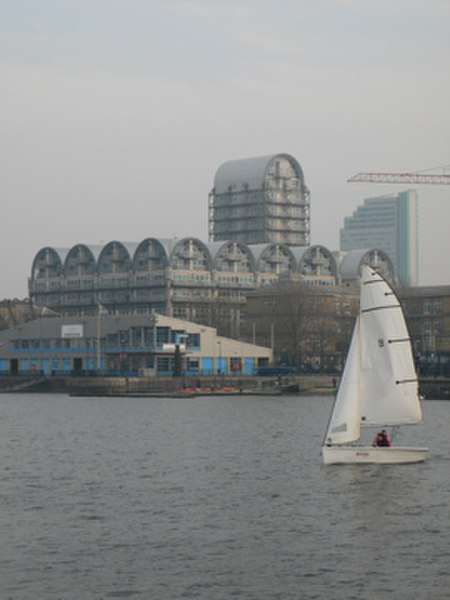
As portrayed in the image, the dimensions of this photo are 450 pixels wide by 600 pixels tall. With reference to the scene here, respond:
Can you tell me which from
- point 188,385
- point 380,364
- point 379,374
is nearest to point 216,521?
point 379,374

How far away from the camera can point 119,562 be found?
153ft

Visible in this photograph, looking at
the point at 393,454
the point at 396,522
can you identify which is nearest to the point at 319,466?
the point at 393,454

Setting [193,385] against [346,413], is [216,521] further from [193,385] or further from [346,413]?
[193,385]

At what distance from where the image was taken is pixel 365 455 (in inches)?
2758

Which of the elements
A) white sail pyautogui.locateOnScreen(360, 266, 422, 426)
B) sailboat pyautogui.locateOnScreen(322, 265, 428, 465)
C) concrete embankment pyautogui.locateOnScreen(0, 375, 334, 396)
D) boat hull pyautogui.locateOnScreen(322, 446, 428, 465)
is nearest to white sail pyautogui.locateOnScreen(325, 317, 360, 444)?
sailboat pyautogui.locateOnScreen(322, 265, 428, 465)

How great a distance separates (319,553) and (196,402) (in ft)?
352

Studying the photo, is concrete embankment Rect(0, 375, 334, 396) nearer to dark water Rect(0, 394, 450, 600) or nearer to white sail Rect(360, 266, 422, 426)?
dark water Rect(0, 394, 450, 600)

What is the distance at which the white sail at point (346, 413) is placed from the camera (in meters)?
70.2

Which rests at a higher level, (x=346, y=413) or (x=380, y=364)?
(x=380, y=364)

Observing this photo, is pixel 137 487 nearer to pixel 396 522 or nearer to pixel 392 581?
pixel 396 522

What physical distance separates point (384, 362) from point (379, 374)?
67cm

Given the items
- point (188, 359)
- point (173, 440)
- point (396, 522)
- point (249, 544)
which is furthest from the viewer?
point (188, 359)

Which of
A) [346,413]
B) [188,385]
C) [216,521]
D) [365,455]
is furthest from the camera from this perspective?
[188,385]

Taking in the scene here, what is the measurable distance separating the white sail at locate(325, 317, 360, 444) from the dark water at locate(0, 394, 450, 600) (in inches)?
66.3
